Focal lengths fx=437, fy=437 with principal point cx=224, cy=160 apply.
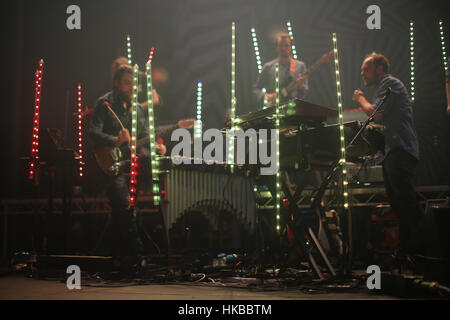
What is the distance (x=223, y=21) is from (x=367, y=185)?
351cm

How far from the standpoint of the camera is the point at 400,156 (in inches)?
156

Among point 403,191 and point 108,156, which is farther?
point 108,156

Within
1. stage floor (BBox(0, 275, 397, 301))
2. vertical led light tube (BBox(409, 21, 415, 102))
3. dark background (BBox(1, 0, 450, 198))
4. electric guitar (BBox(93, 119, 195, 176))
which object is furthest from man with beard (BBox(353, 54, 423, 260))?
dark background (BBox(1, 0, 450, 198))

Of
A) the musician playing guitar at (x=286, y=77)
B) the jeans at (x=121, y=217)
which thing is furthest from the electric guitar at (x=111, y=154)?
the musician playing guitar at (x=286, y=77)

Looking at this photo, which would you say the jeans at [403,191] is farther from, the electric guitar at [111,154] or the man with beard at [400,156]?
the electric guitar at [111,154]

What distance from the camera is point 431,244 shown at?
286 cm

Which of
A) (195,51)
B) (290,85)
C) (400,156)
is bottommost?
(400,156)

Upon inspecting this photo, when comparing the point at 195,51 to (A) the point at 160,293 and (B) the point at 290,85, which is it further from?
(A) the point at 160,293

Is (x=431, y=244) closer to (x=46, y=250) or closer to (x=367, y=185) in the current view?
(x=367, y=185)

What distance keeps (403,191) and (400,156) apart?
0.33 metres

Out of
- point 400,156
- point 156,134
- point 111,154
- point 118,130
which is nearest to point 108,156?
point 111,154

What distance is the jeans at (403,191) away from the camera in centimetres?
379

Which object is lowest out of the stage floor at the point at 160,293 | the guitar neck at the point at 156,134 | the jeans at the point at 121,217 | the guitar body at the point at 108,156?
the stage floor at the point at 160,293
